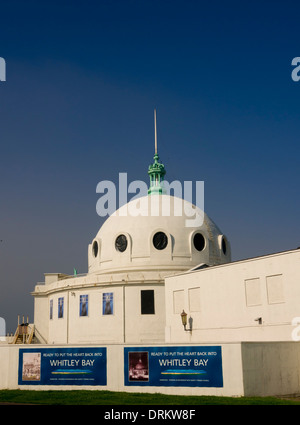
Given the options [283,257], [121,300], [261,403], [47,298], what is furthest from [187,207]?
[261,403]

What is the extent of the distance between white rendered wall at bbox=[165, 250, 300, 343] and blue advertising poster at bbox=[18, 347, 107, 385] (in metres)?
7.50

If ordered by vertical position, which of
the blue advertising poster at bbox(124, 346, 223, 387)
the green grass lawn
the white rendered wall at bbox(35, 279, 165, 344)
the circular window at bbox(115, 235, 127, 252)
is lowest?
the green grass lawn

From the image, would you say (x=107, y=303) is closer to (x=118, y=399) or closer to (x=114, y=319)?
(x=114, y=319)

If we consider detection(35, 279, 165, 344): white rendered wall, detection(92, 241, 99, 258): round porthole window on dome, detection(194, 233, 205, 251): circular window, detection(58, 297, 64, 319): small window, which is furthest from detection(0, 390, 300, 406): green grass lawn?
detection(92, 241, 99, 258): round porthole window on dome

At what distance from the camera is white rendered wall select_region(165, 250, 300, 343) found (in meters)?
25.5

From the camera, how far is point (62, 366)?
74.2ft

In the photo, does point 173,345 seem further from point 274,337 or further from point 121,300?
point 121,300

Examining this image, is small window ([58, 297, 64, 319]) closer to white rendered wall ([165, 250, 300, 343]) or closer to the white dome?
the white dome

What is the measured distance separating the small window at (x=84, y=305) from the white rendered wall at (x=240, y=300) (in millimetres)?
10486

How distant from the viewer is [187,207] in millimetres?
47719

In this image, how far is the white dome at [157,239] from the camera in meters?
43.9
